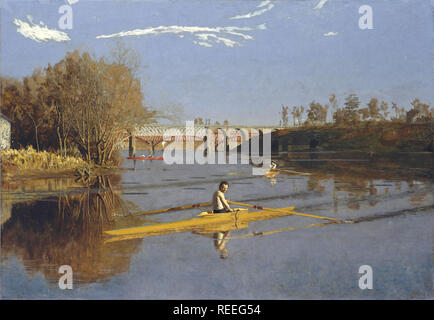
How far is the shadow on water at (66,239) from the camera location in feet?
31.2

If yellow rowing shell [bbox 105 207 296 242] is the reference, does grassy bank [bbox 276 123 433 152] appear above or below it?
above

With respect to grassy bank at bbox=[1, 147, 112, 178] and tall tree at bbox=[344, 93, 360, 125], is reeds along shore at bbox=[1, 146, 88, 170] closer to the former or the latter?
grassy bank at bbox=[1, 147, 112, 178]

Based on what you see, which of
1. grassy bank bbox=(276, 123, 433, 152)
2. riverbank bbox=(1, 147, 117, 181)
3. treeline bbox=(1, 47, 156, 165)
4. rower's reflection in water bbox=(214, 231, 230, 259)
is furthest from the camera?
grassy bank bbox=(276, 123, 433, 152)

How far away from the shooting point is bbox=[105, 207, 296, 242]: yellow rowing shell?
1098 centimetres

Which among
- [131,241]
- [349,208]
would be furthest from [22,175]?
[349,208]

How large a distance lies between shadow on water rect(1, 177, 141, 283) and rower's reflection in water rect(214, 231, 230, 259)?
2.21 m

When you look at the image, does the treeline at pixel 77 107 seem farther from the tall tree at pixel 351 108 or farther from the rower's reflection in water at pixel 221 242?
the tall tree at pixel 351 108

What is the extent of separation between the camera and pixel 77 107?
3108 cm

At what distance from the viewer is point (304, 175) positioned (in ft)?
106

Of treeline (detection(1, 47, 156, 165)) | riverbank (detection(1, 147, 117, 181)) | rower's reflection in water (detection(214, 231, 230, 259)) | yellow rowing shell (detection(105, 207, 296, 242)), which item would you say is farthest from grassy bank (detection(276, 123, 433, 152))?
rower's reflection in water (detection(214, 231, 230, 259))

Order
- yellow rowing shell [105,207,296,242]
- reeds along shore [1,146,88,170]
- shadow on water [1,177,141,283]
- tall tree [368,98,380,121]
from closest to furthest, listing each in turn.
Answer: shadow on water [1,177,141,283], yellow rowing shell [105,207,296,242], reeds along shore [1,146,88,170], tall tree [368,98,380,121]

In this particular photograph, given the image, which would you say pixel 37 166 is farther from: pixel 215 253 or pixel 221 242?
pixel 215 253
